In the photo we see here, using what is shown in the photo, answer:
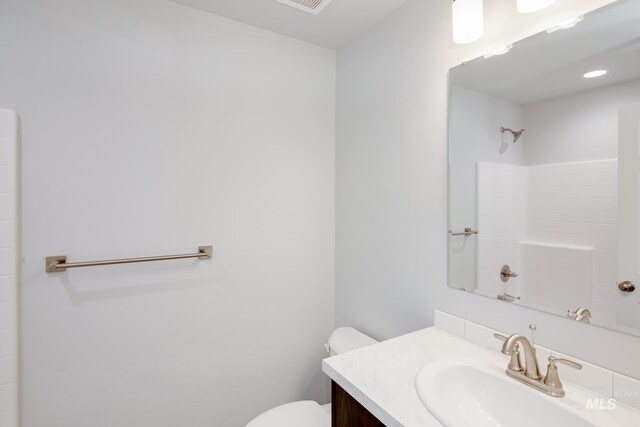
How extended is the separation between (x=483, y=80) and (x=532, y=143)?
1.02ft

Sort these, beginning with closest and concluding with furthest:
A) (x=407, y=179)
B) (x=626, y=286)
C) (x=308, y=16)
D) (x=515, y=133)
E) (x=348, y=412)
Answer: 1. (x=626, y=286)
2. (x=348, y=412)
3. (x=515, y=133)
4. (x=407, y=179)
5. (x=308, y=16)

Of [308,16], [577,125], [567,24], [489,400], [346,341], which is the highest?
[308,16]

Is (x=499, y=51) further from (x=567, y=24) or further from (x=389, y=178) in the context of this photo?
(x=389, y=178)

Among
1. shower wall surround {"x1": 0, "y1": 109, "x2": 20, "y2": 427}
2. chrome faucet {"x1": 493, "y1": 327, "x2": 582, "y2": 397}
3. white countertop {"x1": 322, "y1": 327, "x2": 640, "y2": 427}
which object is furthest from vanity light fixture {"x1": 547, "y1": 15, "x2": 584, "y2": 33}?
shower wall surround {"x1": 0, "y1": 109, "x2": 20, "y2": 427}

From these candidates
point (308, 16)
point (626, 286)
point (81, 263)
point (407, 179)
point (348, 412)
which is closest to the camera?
point (626, 286)

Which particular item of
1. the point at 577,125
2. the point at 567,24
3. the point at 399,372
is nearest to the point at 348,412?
the point at 399,372

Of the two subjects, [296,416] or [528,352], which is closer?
[528,352]

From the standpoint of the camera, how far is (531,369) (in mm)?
892

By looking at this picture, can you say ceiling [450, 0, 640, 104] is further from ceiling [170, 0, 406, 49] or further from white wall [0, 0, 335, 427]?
white wall [0, 0, 335, 427]

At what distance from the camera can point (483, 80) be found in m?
1.16

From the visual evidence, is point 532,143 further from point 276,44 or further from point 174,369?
point 174,369

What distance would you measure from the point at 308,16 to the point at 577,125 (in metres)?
1.29

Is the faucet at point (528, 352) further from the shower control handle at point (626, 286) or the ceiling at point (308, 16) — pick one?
the ceiling at point (308, 16)

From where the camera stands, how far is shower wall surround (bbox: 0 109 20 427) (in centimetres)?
113
